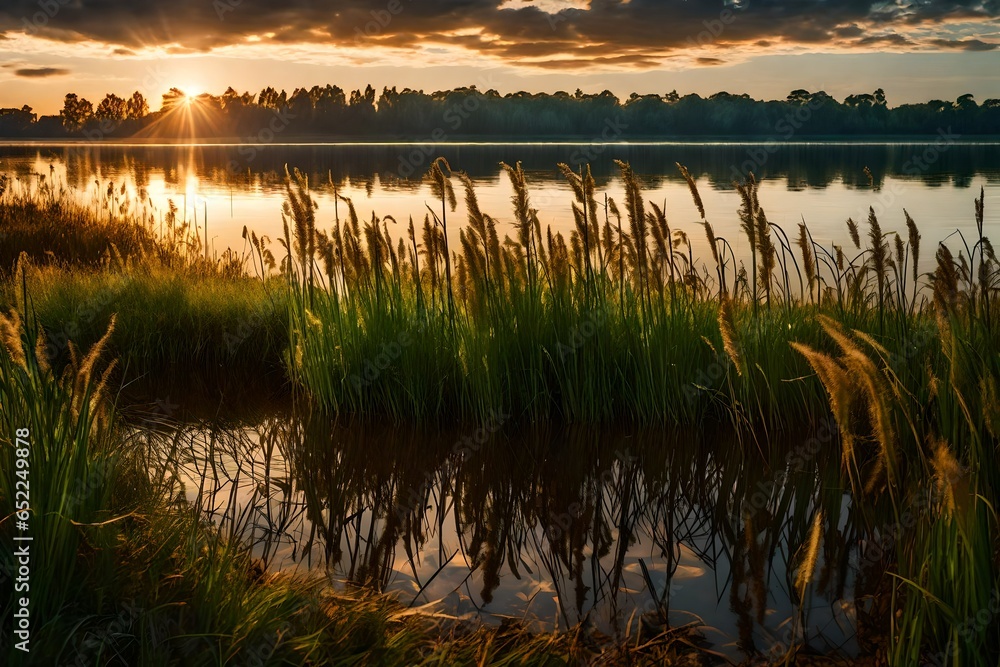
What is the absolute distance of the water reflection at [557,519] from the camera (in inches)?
148

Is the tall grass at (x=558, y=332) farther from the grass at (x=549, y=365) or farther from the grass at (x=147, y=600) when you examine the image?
the grass at (x=147, y=600)

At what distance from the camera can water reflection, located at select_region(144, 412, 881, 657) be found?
3756 millimetres

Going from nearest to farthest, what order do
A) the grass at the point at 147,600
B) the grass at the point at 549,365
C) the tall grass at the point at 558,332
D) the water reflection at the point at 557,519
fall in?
1. the grass at the point at 147,600
2. the grass at the point at 549,365
3. the water reflection at the point at 557,519
4. the tall grass at the point at 558,332

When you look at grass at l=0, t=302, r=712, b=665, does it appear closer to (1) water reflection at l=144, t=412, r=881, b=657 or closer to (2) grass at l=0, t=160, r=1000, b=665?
(2) grass at l=0, t=160, r=1000, b=665

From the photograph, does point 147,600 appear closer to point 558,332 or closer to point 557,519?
point 557,519

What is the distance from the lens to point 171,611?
2934mm

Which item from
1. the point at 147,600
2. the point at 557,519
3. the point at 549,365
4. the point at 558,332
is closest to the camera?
the point at 147,600

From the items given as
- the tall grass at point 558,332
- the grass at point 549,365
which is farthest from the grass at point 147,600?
the tall grass at point 558,332

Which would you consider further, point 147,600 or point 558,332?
point 558,332

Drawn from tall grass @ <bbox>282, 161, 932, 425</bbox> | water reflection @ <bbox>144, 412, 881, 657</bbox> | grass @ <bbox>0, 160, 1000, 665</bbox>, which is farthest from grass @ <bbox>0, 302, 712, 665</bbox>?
tall grass @ <bbox>282, 161, 932, 425</bbox>

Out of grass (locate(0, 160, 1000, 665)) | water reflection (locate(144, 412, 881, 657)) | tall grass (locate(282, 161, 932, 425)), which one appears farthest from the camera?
tall grass (locate(282, 161, 932, 425))

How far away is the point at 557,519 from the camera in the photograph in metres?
4.74

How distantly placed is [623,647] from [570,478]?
208cm

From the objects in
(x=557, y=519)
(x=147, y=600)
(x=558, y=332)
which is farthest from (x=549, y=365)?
→ (x=147, y=600)
